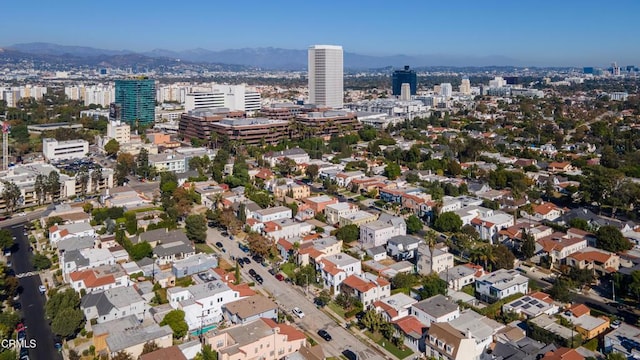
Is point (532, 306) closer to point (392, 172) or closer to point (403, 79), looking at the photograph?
point (392, 172)

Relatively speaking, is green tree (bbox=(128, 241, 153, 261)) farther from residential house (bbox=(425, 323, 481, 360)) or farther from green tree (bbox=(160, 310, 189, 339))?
residential house (bbox=(425, 323, 481, 360))

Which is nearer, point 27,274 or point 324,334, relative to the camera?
point 324,334

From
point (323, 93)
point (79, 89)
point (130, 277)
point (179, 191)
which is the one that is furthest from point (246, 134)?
point (79, 89)

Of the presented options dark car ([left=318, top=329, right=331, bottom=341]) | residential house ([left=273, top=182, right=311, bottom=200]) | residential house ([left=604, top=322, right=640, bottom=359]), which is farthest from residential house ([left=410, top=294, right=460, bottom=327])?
residential house ([left=273, top=182, right=311, bottom=200])

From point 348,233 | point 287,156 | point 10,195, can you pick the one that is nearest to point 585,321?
point 348,233

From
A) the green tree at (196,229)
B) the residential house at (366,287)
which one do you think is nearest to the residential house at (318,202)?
the green tree at (196,229)

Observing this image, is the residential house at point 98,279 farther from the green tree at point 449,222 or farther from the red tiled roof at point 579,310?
the red tiled roof at point 579,310
